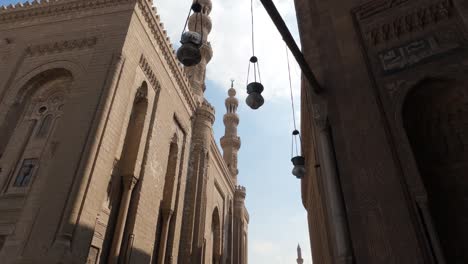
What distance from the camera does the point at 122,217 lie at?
855 centimetres

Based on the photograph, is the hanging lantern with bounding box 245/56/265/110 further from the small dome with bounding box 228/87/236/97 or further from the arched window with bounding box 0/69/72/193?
the small dome with bounding box 228/87/236/97

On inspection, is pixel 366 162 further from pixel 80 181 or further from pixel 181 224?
pixel 181 224

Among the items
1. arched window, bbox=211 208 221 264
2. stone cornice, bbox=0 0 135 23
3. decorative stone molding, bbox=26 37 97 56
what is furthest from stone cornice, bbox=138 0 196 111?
arched window, bbox=211 208 221 264

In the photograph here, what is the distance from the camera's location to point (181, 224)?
40.5 ft

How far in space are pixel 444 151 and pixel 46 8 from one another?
40.1ft

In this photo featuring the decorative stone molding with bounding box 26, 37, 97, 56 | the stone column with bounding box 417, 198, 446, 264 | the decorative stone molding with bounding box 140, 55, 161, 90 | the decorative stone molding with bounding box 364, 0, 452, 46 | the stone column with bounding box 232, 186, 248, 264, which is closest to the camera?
the stone column with bounding box 417, 198, 446, 264

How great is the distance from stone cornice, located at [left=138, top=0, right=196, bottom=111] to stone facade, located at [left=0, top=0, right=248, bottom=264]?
38 millimetres

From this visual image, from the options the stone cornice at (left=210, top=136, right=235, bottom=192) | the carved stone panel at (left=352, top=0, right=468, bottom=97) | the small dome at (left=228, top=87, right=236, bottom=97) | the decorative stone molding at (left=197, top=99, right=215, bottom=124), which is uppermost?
the small dome at (left=228, top=87, right=236, bottom=97)

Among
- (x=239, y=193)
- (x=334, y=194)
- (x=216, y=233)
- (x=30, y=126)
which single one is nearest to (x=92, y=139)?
(x=30, y=126)

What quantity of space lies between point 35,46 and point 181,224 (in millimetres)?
8107

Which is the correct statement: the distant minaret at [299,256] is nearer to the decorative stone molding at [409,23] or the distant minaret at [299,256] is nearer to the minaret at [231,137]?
the minaret at [231,137]

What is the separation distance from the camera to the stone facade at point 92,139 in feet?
22.4

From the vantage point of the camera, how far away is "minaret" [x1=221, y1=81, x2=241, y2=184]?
2589cm

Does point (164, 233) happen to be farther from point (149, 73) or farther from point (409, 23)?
point (409, 23)
